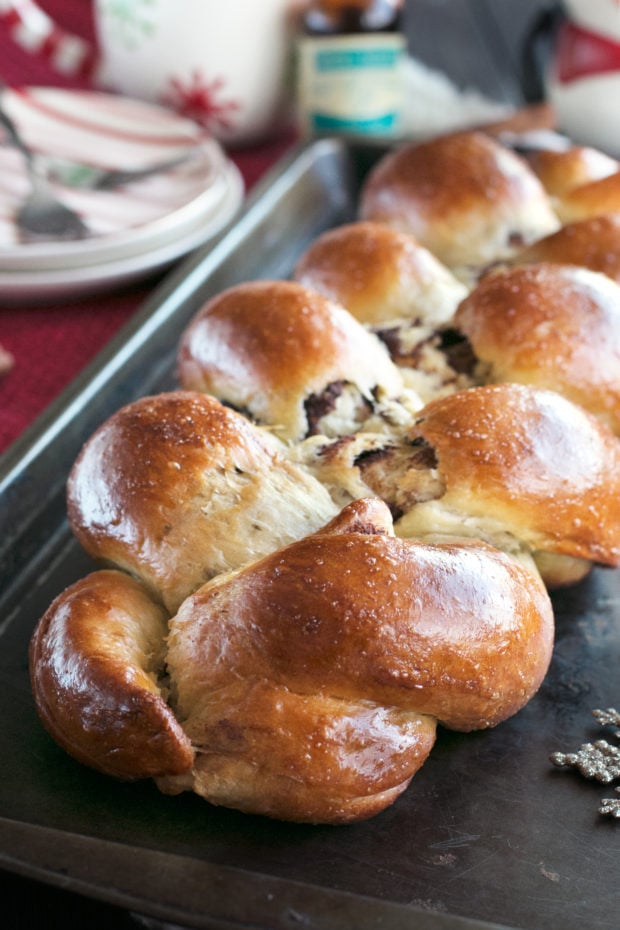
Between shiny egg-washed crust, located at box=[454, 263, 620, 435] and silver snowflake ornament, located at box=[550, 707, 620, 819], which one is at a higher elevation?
shiny egg-washed crust, located at box=[454, 263, 620, 435]

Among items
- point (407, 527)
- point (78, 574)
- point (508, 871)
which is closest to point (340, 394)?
point (407, 527)

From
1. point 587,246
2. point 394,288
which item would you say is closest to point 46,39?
point 394,288

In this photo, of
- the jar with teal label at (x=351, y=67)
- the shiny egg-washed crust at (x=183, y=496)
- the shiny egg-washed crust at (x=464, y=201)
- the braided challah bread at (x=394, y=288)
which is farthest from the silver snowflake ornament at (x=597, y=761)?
the jar with teal label at (x=351, y=67)

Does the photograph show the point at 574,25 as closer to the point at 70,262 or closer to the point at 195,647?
the point at 70,262

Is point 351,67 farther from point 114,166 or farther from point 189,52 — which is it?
point 114,166

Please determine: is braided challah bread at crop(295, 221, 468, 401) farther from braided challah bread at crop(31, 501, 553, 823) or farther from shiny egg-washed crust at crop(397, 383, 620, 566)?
braided challah bread at crop(31, 501, 553, 823)

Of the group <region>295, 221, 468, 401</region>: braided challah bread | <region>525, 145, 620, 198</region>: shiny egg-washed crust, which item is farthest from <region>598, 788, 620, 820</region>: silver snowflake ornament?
<region>525, 145, 620, 198</region>: shiny egg-washed crust
